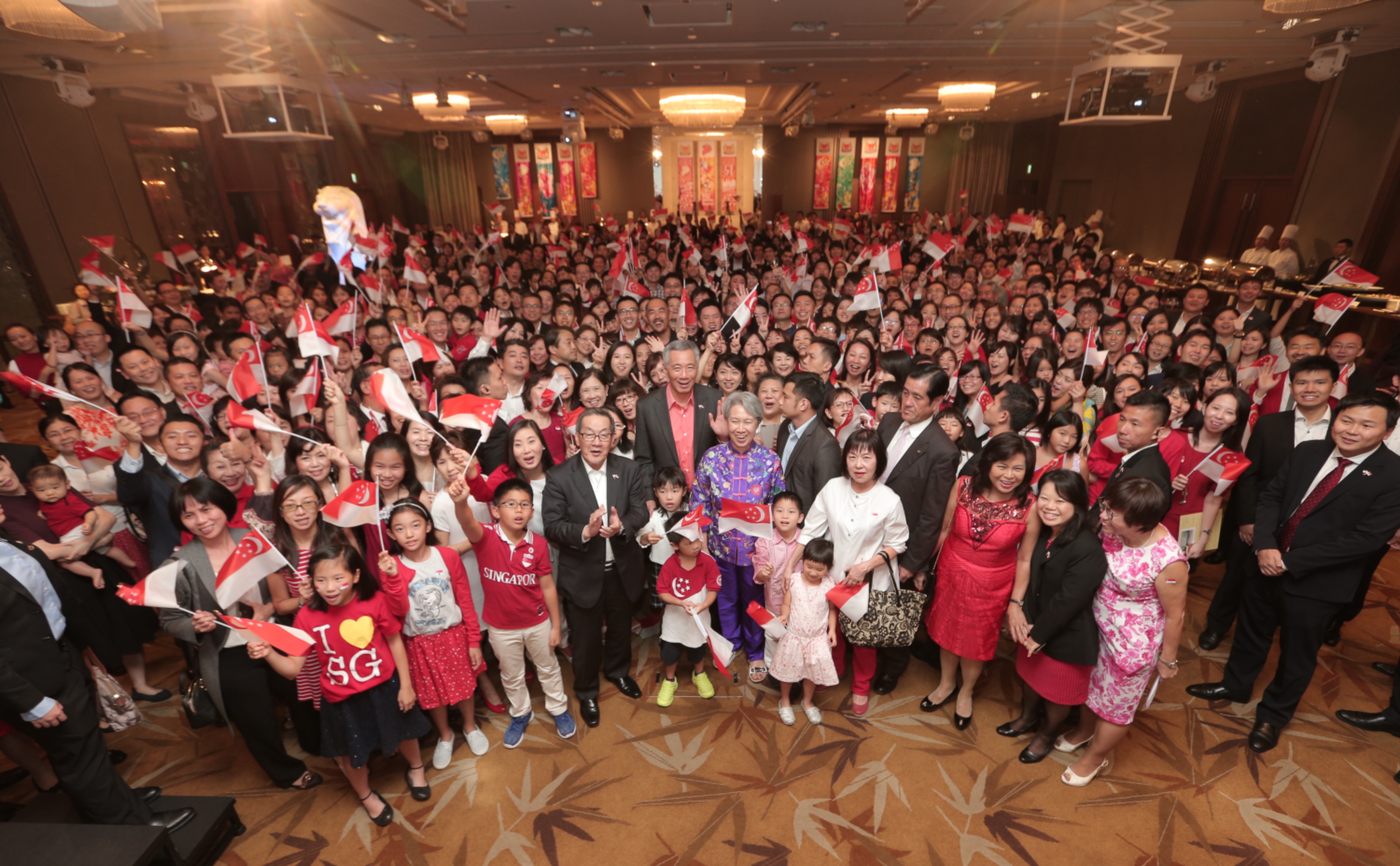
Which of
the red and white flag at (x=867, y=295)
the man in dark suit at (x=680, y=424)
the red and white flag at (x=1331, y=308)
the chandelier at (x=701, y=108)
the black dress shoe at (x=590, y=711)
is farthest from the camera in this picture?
the chandelier at (x=701, y=108)

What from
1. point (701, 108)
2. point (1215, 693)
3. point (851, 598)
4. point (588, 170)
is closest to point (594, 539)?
point (851, 598)

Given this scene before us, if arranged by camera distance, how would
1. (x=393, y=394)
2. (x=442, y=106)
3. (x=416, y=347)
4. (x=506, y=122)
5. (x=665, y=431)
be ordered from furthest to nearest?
1. (x=506, y=122)
2. (x=442, y=106)
3. (x=416, y=347)
4. (x=665, y=431)
5. (x=393, y=394)

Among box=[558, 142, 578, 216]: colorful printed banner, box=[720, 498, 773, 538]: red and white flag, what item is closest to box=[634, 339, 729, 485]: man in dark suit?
box=[720, 498, 773, 538]: red and white flag

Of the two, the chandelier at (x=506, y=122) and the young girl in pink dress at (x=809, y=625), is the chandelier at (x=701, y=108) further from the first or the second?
the young girl in pink dress at (x=809, y=625)

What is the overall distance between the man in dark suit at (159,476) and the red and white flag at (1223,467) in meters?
5.00

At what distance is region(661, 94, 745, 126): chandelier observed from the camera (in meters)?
10.3

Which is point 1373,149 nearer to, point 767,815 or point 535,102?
point 767,815

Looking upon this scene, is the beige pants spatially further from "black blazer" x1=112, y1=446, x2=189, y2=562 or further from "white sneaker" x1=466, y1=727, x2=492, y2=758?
"black blazer" x1=112, y1=446, x2=189, y2=562

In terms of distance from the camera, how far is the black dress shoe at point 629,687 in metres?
3.37

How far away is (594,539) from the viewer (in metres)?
2.92

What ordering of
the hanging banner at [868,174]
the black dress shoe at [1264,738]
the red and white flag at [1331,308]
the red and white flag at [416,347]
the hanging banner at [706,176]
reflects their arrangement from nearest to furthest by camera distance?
the black dress shoe at [1264,738]
the red and white flag at [416,347]
the red and white flag at [1331,308]
the hanging banner at [868,174]
the hanging banner at [706,176]

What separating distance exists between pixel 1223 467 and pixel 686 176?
1942cm

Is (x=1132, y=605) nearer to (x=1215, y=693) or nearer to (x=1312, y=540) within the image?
(x=1312, y=540)

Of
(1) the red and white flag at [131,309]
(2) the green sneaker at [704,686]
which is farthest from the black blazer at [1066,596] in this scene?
(1) the red and white flag at [131,309]
